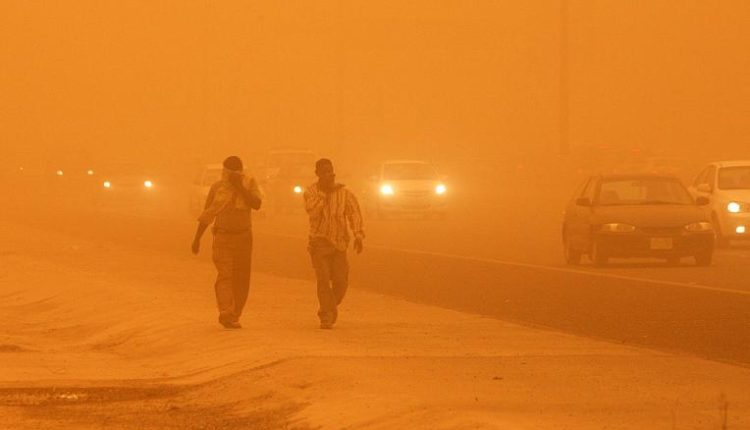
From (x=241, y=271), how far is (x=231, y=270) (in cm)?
10

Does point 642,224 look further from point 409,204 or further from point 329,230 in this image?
point 409,204

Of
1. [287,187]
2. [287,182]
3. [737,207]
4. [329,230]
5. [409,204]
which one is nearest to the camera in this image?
[329,230]

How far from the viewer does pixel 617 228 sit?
86.4 ft

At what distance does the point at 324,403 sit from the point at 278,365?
1.88 metres

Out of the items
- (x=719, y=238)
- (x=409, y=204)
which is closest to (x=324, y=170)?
(x=719, y=238)

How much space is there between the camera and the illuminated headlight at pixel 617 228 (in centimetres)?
2631

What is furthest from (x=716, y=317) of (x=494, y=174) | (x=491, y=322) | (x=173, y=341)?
(x=494, y=174)

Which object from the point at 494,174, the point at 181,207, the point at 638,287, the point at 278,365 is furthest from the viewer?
the point at 494,174

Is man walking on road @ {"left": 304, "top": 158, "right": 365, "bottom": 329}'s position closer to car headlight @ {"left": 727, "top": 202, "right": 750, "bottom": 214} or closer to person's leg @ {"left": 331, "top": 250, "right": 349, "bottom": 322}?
person's leg @ {"left": 331, "top": 250, "right": 349, "bottom": 322}

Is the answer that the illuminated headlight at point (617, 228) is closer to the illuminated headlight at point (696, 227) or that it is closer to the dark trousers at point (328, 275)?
the illuminated headlight at point (696, 227)

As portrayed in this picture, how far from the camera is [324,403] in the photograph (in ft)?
39.1

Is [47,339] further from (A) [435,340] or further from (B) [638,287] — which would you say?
(B) [638,287]

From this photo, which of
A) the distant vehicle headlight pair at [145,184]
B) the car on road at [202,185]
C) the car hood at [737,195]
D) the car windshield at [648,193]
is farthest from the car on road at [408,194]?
the car windshield at [648,193]

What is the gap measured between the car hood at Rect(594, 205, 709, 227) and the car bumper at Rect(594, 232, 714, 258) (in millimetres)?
203
